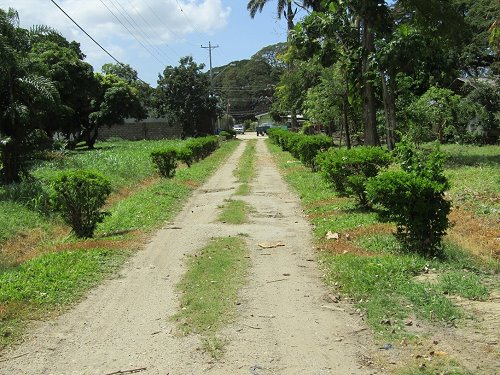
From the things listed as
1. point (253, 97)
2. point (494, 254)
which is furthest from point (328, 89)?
point (253, 97)

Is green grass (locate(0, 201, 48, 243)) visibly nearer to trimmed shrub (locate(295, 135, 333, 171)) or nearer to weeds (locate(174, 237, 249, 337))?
weeds (locate(174, 237, 249, 337))

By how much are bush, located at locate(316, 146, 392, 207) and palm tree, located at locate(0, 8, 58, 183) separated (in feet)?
28.9

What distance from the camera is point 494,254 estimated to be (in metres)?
8.29

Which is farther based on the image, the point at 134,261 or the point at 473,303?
the point at 134,261

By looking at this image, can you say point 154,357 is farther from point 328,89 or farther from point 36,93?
point 328,89

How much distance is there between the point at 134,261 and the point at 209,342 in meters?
3.84

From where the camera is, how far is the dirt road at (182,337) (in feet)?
15.1

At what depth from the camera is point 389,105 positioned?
21.3m

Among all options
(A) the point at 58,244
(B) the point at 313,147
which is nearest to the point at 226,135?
(B) the point at 313,147

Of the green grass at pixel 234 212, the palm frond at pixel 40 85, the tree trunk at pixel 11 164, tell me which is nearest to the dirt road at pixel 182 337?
the green grass at pixel 234 212

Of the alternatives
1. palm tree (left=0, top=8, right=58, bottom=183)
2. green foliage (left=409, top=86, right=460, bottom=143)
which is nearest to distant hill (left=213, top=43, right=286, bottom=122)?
green foliage (left=409, top=86, right=460, bottom=143)

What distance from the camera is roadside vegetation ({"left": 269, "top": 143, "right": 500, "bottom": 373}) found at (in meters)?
5.46

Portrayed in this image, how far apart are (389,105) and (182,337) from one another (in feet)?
58.4

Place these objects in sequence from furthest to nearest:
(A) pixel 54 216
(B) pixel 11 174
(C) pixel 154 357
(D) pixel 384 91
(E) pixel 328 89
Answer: (E) pixel 328 89
(D) pixel 384 91
(B) pixel 11 174
(A) pixel 54 216
(C) pixel 154 357
